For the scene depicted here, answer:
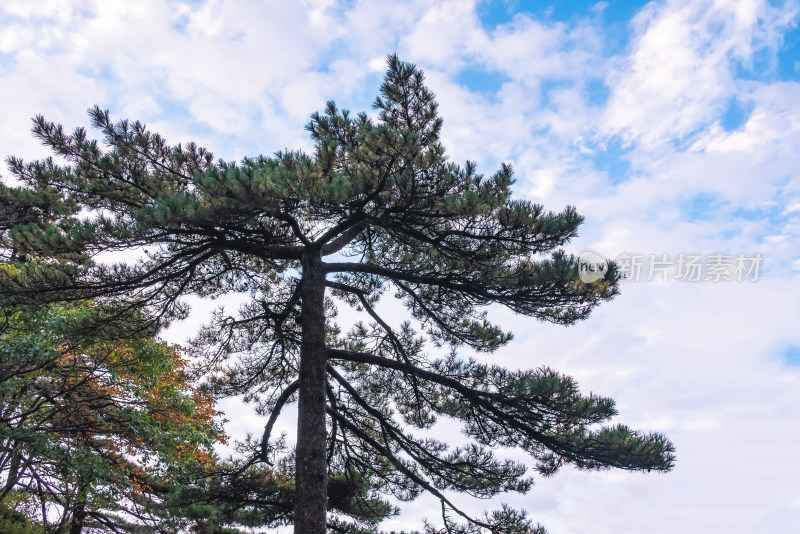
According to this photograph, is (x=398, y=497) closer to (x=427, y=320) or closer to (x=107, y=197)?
(x=427, y=320)

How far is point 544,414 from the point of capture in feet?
19.9

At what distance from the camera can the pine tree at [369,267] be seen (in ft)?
17.6

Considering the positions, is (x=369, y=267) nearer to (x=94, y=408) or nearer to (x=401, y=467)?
(x=401, y=467)

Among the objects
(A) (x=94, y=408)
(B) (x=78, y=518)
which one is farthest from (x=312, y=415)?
(B) (x=78, y=518)

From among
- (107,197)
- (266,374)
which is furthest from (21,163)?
(266,374)

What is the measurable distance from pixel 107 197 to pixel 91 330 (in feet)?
5.68

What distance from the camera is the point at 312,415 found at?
616cm

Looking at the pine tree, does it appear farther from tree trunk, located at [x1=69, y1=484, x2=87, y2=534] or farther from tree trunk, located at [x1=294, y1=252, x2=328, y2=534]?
tree trunk, located at [x1=69, y1=484, x2=87, y2=534]

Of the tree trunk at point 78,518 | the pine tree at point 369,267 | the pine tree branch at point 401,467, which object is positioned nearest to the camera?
the pine tree at point 369,267

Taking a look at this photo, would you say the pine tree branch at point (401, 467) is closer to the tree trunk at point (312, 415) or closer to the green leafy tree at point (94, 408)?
the tree trunk at point (312, 415)

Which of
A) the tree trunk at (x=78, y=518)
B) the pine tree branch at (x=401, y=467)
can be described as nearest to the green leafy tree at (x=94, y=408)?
the tree trunk at (x=78, y=518)

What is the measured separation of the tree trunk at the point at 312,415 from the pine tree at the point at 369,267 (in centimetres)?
2

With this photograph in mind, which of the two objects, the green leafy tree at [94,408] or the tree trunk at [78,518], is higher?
the green leafy tree at [94,408]

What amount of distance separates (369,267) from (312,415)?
1.92m
